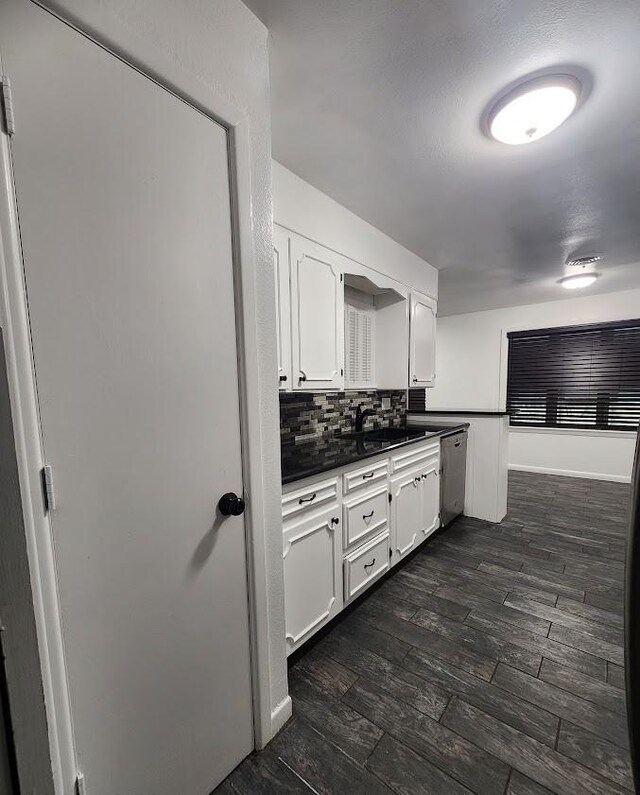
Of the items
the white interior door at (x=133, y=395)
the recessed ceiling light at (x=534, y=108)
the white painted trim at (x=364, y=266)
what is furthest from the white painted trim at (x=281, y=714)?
the recessed ceiling light at (x=534, y=108)

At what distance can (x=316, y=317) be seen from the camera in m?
1.98

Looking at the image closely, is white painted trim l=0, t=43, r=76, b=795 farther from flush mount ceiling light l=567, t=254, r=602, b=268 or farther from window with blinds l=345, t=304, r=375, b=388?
flush mount ceiling light l=567, t=254, r=602, b=268

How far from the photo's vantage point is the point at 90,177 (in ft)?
2.40

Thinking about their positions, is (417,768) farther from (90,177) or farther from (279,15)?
(279,15)

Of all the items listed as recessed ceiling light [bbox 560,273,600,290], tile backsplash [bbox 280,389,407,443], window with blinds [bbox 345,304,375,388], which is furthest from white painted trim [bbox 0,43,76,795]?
recessed ceiling light [bbox 560,273,600,290]

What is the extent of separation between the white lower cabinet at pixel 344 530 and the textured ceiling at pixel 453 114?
5.26ft

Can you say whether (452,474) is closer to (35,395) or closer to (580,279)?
(580,279)

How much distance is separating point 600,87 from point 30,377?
211 centimetres

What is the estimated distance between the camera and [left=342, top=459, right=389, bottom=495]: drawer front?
1.77m

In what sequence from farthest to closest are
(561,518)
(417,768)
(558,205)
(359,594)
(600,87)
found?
(561,518)
(558,205)
(359,594)
(600,87)
(417,768)

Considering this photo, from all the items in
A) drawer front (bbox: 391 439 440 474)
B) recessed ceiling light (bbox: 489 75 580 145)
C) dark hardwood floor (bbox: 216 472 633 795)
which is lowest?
dark hardwood floor (bbox: 216 472 633 795)

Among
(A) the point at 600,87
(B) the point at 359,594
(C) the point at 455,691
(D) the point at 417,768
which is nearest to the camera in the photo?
(D) the point at 417,768

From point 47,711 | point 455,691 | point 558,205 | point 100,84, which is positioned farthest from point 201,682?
point 558,205

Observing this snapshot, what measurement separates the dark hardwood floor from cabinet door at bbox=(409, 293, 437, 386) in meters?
1.54
